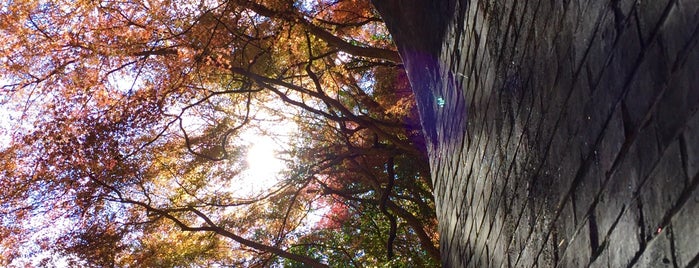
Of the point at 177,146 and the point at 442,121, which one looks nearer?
the point at 442,121

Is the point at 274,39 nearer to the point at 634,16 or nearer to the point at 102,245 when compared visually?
the point at 102,245

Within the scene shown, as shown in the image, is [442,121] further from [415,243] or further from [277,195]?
[415,243]

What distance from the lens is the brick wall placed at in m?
1.27

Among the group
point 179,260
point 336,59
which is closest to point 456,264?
point 336,59

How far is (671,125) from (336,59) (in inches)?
392

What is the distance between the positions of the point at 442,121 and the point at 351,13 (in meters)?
6.21

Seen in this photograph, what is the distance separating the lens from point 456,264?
404 cm

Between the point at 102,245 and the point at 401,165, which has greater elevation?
the point at 401,165

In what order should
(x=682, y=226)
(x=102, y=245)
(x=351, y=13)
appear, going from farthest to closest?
(x=102, y=245) < (x=351, y=13) < (x=682, y=226)

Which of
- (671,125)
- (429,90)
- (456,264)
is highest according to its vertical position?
(429,90)

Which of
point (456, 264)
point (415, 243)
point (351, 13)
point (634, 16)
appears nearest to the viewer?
point (634, 16)

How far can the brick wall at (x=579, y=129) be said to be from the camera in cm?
127

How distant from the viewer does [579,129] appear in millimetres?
1778

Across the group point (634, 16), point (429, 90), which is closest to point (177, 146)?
point (429, 90)
